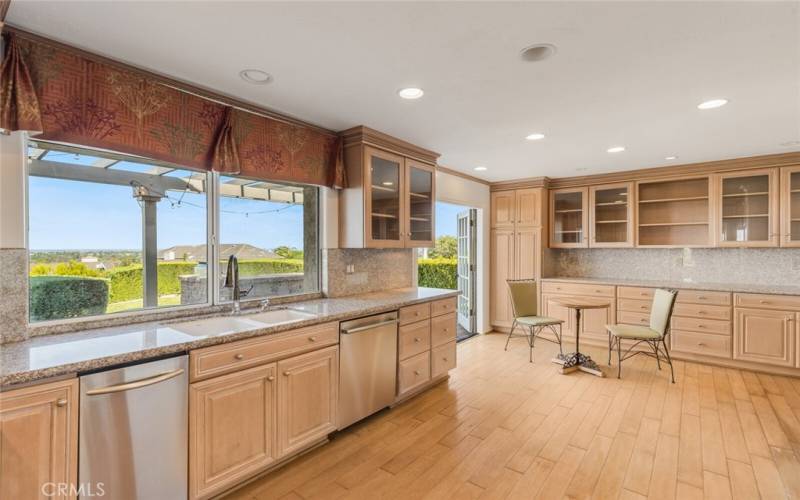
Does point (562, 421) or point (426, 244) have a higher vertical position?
point (426, 244)

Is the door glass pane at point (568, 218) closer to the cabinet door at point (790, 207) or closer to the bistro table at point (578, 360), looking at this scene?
the bistro table at point (578, 360)

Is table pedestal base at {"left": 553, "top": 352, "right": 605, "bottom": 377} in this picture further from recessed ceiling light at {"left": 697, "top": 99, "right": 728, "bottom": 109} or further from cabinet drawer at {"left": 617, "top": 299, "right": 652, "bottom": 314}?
recessed ceiling light at {"left": 697, "top": 99, "right": 728, "bottom": 109}

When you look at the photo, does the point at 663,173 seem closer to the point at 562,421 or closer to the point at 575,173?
the point at 575,173

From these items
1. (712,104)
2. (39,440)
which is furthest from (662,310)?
(39,440)

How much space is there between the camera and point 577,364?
4.06 m

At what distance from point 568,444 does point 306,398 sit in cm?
183

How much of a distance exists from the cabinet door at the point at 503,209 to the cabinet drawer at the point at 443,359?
8.48 feet

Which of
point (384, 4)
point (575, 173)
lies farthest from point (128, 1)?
point (575, 173)

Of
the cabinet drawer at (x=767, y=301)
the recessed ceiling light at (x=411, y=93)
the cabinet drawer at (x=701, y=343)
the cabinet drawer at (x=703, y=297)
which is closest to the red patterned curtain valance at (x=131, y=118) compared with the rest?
the recessed ceiling light at (x=411, y=93)

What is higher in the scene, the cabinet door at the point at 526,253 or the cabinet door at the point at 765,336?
the cabinet door at the point at 526,253

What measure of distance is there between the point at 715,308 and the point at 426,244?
3.37 m

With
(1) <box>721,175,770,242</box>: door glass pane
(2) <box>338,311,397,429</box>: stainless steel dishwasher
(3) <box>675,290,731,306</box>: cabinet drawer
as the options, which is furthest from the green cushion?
(1) <box>721,175,770,242</box>: door glass pane

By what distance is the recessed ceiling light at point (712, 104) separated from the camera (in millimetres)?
2561

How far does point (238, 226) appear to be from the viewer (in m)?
2.84
